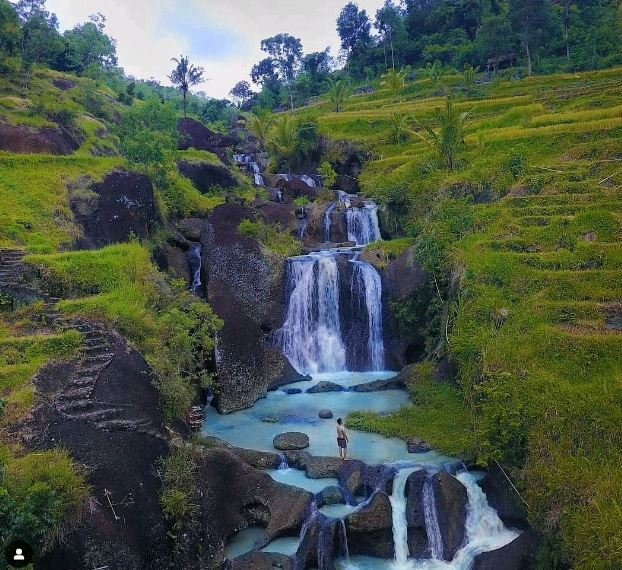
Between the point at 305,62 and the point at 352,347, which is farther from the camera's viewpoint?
the point at 305,62

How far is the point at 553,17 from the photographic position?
57.9 metres

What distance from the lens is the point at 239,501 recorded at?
1310cm

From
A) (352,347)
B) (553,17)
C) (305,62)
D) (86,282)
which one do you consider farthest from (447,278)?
(305,62)

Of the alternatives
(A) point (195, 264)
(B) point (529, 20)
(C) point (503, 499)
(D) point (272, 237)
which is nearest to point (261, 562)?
(C) point (503, 499)

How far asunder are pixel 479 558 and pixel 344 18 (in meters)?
87.0

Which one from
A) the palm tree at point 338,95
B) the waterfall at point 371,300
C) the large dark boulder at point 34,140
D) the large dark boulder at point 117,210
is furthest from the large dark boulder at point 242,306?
the palm tree at point 338,95

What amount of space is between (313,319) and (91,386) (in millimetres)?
12718

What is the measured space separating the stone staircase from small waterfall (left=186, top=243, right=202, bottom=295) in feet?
30.1

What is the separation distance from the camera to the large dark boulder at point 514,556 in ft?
35.8

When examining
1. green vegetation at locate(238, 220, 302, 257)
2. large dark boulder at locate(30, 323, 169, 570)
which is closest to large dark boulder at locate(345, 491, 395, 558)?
large dark boulder at locate(30, 323, 169, 570)

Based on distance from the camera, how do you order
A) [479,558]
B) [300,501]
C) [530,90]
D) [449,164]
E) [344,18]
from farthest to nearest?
[344,18], [530,90], [449,164], [300,501], [479,558]

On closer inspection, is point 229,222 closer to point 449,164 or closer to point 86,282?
point 86,282

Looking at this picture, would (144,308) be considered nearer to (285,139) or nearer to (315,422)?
(315,422)

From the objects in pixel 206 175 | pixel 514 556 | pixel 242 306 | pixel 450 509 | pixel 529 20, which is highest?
pixel 529 20
